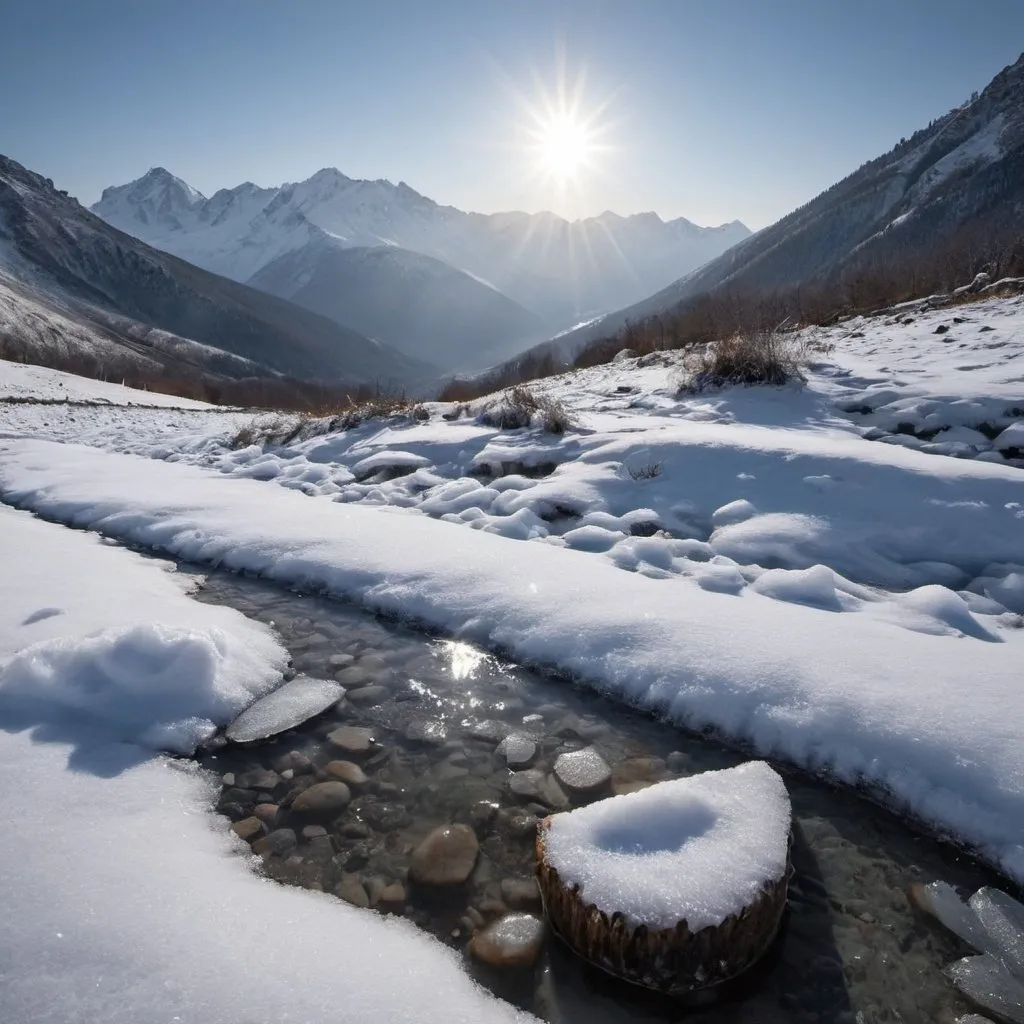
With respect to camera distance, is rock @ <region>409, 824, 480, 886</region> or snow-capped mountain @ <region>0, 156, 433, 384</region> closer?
rock @ <region>409, 824, 480, 886</region>

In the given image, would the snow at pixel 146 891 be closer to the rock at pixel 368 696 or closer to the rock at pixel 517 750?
the rock at pixel 368 696

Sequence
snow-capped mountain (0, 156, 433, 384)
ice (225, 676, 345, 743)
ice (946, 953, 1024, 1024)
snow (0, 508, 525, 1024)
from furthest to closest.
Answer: snow-capped mountain (0, 156, 433, 384) → ice (225, 676, 345, 743) → ice (946, 953, 1024, 1024) → snow (0, 508, 525, 1024)

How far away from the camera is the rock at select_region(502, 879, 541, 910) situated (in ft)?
4.68

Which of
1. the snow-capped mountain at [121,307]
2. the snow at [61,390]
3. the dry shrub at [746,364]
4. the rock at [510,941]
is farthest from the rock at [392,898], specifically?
the snow-capped mountain at [121,307]

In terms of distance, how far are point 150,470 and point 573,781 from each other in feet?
20.9

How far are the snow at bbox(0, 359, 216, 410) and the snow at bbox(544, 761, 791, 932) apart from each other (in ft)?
62.4

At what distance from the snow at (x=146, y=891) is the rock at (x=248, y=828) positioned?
4 cm

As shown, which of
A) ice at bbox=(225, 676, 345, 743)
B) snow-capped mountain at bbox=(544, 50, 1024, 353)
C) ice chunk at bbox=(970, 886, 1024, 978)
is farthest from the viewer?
snow-capped mountain at bbox=(544, 50, 1024, 353)

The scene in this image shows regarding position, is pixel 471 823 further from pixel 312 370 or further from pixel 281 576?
pixel 312 370

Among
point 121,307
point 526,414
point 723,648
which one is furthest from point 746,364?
point 121,307

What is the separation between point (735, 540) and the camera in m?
3.52

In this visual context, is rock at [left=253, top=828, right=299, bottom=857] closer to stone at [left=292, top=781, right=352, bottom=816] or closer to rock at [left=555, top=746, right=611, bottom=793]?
stone at [left=292, top=781, right=352, bottom=816]

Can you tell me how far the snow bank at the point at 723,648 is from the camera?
173 centimetres

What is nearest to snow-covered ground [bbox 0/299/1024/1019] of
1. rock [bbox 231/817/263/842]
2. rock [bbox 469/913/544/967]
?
rock [bbox 231/817/263/842]
